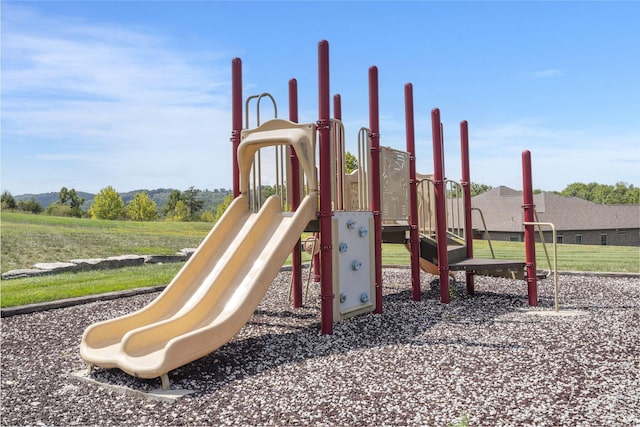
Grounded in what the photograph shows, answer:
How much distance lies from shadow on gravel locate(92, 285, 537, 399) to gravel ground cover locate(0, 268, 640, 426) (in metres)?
0.02

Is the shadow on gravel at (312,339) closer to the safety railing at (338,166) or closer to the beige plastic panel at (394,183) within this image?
the beige plastic panel at (394,183)

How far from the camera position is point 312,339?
269 inches

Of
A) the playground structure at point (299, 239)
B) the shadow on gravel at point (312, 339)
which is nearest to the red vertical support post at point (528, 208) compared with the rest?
the playground structure at point (299, 239)

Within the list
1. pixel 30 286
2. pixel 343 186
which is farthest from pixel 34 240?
pixel 343 186

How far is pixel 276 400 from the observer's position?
466cm

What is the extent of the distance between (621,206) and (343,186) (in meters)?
48.0

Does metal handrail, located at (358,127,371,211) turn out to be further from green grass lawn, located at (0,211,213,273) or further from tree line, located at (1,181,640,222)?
tree line, located at (1,181,640,222)

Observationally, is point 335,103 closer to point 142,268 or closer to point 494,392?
point 494,392

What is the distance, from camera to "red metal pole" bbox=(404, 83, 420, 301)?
9.30 m

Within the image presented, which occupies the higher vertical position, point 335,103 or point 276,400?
point 335,103

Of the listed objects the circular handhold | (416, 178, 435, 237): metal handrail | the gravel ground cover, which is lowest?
the gravel ground cover

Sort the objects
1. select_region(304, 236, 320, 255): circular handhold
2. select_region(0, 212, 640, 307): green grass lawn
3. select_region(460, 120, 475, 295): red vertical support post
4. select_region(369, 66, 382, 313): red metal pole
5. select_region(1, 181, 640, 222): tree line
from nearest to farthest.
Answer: select_region(369, 66, 382, 313): red metal pole → select_region(304, 236, 320, 255): circular handhold → select_region(460, 120, 475, 295): red vertical support post → select_region(0, 212, 640, 307): green grass lawn → select_region(1, 181, 640, 222): tree line

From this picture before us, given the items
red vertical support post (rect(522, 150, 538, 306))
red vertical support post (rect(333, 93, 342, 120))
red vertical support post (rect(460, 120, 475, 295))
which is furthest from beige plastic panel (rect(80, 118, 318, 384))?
red vertical support post (rect(460, 120, 475, 295))

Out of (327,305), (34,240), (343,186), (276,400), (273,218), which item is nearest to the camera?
(276,400)
